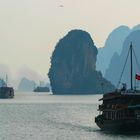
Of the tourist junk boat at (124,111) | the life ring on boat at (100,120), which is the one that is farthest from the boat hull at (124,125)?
the life ring on boat at (100,120)

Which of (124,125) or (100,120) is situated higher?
(100,120)

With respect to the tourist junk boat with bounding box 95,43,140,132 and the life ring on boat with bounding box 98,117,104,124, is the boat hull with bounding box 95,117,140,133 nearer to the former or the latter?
the tourist junk boat with bounding box 95,43,140,132

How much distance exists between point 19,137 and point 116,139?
521 inches

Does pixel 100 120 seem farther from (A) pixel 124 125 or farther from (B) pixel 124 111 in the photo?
(A) pixel 124 125

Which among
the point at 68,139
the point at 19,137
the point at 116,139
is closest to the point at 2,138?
the point at 19,137

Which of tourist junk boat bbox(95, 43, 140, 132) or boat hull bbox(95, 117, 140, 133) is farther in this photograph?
tourist junk boat bbox(95, 43, 140, 132)

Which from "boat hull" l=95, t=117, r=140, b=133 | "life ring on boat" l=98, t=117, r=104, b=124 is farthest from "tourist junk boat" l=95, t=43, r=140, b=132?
"life ring on boat" l=98, t=117, r=104, b=124

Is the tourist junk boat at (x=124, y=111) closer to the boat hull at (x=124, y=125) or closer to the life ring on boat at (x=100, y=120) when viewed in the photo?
the boat hull at (x=124, y=125)

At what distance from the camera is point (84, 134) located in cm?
7888

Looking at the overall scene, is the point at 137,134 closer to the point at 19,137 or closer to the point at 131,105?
the point at 131,105

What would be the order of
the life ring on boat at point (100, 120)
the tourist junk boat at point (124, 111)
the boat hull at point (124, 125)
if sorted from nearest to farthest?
the boat hull at point (124, 125) → the tourist junk boat at point (124, 111) → the life ring on boat at point (100, 120)

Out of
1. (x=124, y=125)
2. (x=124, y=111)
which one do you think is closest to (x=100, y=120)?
(x=124, y=111)

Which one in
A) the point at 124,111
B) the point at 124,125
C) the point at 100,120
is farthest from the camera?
the point at 100,120

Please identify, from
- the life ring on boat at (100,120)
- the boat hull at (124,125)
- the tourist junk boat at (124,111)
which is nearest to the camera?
the boat hull at (124,125)
